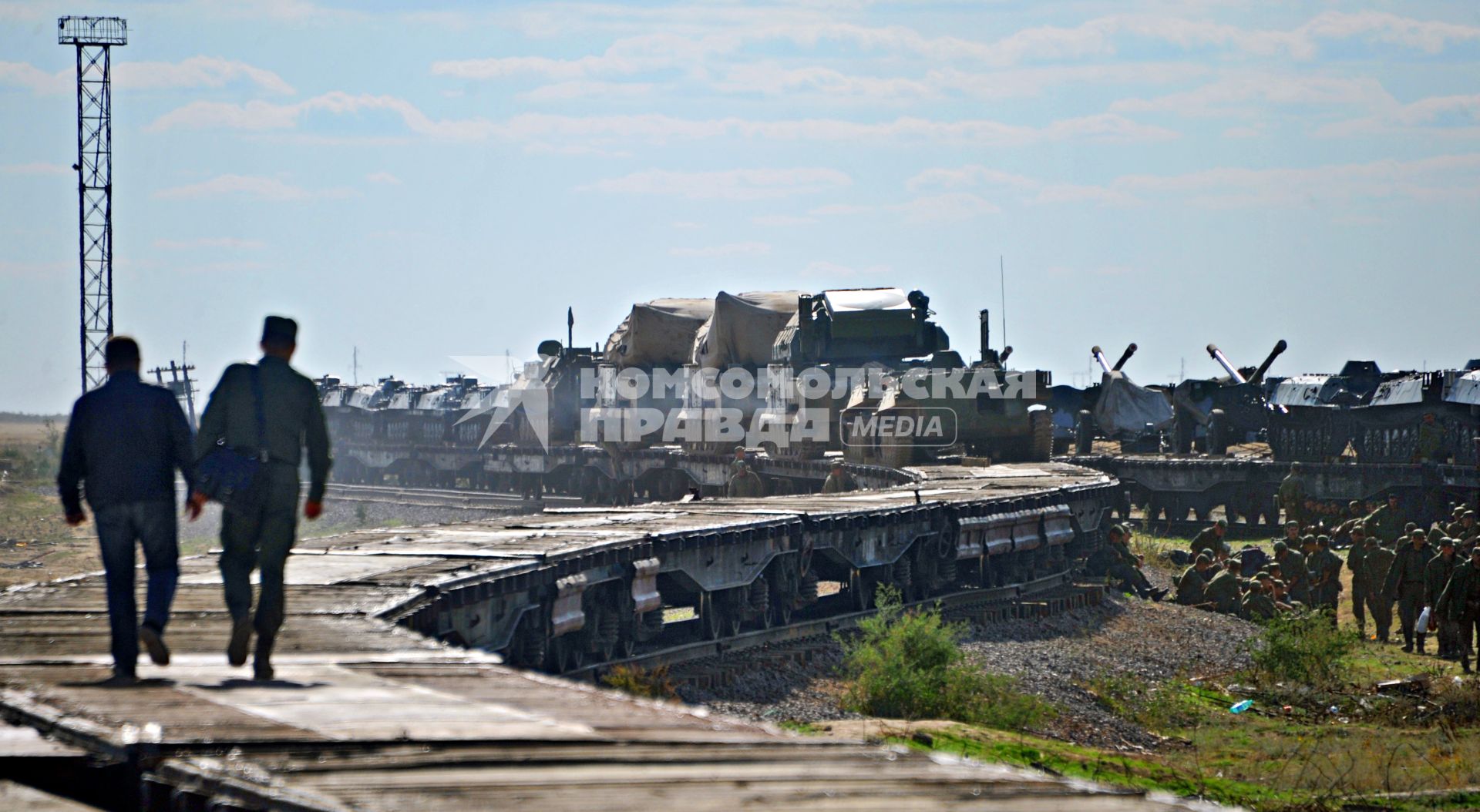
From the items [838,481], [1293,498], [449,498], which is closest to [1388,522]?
[1293,498]

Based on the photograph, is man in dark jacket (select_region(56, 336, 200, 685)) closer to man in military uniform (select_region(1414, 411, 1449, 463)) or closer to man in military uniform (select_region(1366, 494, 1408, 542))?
man in military uniform (select_region(1366, 494, 1408, 542))

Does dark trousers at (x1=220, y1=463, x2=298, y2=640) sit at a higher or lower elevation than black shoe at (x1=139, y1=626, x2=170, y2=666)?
higher

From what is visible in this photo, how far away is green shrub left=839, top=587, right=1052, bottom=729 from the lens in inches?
575

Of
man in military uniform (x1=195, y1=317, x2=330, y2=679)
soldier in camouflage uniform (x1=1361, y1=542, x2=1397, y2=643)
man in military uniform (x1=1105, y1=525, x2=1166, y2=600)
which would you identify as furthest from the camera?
man in military uniform (x1=1105, y1=525, x2=1166, y2=600)

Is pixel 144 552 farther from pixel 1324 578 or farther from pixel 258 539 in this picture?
pixel 1324 578

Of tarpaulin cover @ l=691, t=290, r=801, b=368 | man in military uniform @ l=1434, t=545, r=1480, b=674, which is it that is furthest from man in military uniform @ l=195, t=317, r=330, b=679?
tarpaulin cover @ l=691, t=290, r=801, b=368

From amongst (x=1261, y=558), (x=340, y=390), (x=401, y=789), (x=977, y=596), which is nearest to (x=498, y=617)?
(x=401, y=789)

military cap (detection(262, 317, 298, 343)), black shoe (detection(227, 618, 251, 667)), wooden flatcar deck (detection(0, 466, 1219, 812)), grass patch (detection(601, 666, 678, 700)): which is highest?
Result: military cap (detection(262, 317, 298, 343))

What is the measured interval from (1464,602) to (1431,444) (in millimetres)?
14998

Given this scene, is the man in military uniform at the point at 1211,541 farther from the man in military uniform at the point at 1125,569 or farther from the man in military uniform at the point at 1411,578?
the man in military uniform at the point at 1411,578

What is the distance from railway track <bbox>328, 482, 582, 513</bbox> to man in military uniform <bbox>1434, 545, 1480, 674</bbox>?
24629 mm

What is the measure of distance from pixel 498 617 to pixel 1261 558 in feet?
52.4

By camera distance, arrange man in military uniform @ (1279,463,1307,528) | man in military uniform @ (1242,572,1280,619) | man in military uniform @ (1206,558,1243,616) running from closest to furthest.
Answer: man in military uniform @ (1242,572,1280,619) → man in military uniform @ (1206,558,1243,616) → man in military uniform @ (1279,463,1307,528)

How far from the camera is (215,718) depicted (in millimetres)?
6391
